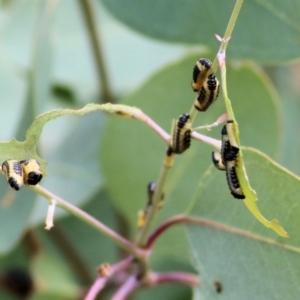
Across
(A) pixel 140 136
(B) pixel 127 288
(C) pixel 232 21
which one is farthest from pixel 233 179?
(A) pixel 140 136

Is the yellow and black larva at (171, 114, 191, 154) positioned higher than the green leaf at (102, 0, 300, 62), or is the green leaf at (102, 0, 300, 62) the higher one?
the green leaf at (102, 0, 300, 62)

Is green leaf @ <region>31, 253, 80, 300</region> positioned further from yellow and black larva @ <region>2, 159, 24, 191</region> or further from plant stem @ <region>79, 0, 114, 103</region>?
yellow and black larva @ <region>2, 159, 24, 191</region>

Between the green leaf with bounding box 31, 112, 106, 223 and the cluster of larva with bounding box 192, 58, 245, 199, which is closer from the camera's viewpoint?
the cluster of larva with bounding box 192, 58, 245, 199

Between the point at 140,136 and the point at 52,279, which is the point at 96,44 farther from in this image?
the point at 52,279

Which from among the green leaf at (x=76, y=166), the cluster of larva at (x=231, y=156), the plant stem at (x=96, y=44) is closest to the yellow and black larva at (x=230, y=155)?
the cluster of larva at (x=231, y=156)

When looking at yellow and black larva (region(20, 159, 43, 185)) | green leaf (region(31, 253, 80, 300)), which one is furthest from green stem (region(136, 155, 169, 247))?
green leaf (region(31, 253, 80, 300))

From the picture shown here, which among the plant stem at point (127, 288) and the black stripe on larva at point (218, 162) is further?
the plant stem at point (127, 288)

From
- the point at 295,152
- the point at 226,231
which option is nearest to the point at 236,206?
the point at 226,231

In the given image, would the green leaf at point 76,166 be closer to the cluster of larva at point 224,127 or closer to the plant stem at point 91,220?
the plant stem at point 91,220
